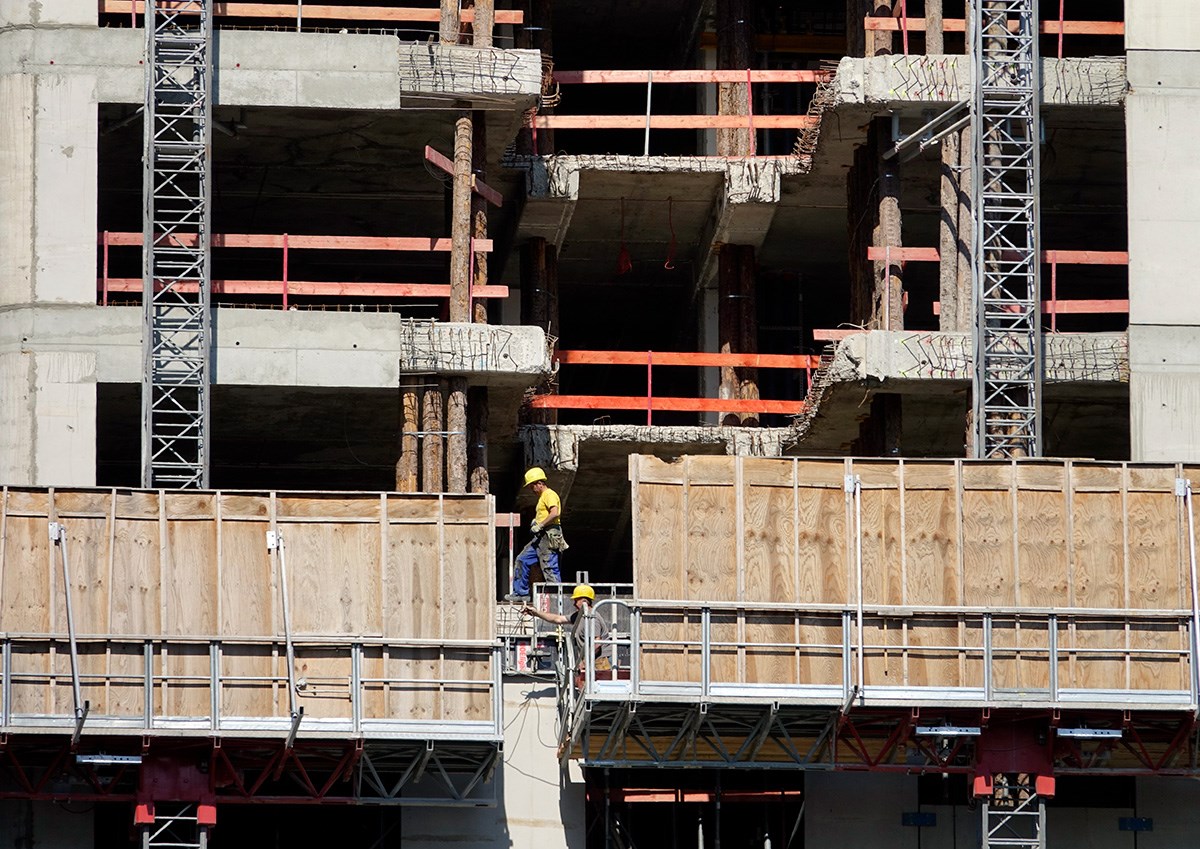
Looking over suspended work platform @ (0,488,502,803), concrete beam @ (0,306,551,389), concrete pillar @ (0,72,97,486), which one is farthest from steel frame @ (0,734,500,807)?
concrete beam @ (0,306,551,389)

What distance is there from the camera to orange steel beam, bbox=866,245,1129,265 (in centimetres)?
4831

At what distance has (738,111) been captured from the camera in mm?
54969

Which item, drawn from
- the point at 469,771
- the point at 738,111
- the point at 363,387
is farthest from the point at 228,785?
the point at 738,111

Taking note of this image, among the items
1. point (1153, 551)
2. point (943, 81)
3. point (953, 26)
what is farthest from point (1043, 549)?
point (953, 26)

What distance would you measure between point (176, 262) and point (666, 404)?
38.1 ft

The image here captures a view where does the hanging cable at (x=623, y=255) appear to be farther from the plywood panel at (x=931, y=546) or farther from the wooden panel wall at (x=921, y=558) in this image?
the plywood panel at (x=931, y=546)

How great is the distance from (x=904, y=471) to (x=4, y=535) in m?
13.6

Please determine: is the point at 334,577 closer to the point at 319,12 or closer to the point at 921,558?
the point at 921,558

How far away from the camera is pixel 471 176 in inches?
1900

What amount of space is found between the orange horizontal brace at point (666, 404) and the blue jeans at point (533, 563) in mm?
12529

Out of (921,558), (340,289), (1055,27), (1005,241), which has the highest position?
(1055,27)

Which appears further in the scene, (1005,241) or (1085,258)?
(1085,258)

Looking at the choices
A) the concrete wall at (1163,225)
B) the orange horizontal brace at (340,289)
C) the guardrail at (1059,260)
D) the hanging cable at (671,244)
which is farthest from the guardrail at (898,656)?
the hanging cable at (671,244)

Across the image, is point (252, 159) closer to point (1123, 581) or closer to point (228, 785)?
point (228, 785)
